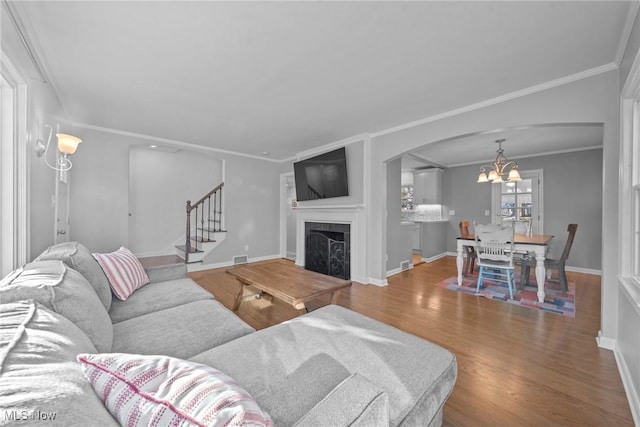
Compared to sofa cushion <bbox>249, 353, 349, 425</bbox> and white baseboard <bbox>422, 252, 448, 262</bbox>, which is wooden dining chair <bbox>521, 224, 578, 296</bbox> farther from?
sofa cushion <bbox>249, 353, 349, 425</bbox>

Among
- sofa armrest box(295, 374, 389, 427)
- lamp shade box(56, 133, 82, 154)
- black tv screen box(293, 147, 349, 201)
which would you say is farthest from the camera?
black tv screen box(293, 147, 349, 201)

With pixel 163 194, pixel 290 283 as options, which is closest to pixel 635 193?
pixel 290 283

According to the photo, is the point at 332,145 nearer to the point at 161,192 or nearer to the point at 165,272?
the point at 165,272

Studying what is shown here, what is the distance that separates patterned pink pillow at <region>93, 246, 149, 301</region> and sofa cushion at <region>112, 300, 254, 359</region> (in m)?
0.43

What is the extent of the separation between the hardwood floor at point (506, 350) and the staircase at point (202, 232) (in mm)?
968

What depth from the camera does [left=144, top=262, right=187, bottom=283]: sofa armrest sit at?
93.8 inches

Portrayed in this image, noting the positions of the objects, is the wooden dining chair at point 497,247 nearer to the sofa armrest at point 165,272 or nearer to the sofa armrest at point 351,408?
the sofa armrest at point 351,408

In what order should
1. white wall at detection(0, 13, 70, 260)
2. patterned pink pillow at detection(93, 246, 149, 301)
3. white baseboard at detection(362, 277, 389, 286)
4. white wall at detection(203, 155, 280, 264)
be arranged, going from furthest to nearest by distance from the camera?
white wall at detection(203, 155, 280, 264) < white baseboard at detection(362, 277, 389, 286) < patterned pink pillow at detection(93, 246, 149, 301) < white wall at detection(0, 13, 70, 260)

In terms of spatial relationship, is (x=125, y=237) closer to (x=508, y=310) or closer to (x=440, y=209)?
(x=508, y=310)

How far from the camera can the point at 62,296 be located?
3.40ft

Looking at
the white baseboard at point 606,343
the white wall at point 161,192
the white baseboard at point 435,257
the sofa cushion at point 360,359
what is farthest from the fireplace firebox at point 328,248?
the sofa cushion at point 360,359

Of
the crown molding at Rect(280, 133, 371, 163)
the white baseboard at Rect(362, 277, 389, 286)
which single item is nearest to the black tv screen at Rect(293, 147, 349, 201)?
the crown molding at Rect(280, 133, 371, 163)

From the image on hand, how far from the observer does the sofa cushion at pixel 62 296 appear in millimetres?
977

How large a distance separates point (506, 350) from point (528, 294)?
1.86m
